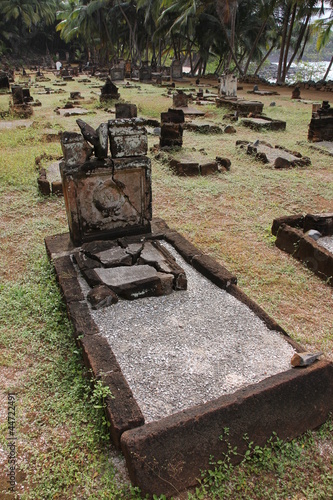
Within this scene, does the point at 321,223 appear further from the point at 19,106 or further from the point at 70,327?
the point at 19,106

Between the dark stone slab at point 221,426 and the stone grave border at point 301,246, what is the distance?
193 centimetres

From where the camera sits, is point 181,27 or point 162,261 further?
point 181,27

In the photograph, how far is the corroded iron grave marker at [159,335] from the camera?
2.28 metres

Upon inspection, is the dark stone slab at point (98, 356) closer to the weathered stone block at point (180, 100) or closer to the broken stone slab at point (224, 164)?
the broken stone slab at point (224, 164)

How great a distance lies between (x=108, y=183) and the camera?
4.32 meters

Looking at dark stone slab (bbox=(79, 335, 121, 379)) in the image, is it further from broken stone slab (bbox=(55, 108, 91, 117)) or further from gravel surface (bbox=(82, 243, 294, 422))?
broken stone slab (bbox=(55, 108, 91, 117))

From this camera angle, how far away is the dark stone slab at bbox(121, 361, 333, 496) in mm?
2135

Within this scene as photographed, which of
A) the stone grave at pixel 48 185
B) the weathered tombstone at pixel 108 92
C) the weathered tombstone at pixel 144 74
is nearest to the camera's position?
the stone grave at pixel 48 185

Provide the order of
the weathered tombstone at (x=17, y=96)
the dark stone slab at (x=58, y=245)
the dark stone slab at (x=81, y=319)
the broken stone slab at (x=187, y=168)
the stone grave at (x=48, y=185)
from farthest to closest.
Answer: the weathered tombstone at (x=17, y=96), the broken stone slab at (x=187, y=168), the stone grave at (x=48, y=185), the dark stone slab at (x=58, y=245), the dark stone slab at (x=81, y=319)

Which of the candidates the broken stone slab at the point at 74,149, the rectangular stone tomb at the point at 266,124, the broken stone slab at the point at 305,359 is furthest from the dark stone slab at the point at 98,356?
the rectangular stone tomb at the point at 266,124

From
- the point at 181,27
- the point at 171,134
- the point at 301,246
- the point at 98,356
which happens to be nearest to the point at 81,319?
the point at 98,356

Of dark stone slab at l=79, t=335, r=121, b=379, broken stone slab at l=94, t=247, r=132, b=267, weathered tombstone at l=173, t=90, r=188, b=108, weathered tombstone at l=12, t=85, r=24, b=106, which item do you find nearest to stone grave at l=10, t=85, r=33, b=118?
weathered tombstone at l=12, t=85, r=24, b=106

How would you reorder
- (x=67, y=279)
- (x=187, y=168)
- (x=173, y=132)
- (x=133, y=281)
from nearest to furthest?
(x=133, y=281) < (x=67, y=279) < (x=187, y=168) < (x=173, y=132)

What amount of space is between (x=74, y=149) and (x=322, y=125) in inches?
331
